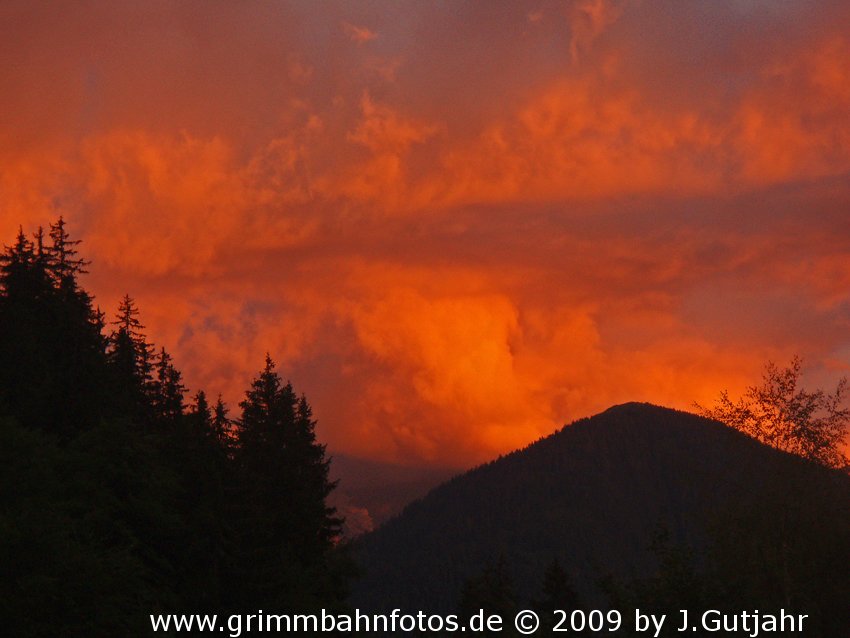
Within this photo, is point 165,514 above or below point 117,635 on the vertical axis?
above

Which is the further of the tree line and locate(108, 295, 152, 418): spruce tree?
locate(108, 295, 152, 418): spruce tree

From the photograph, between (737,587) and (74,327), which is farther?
(74,327)

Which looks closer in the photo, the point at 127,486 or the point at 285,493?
the point at 127,486

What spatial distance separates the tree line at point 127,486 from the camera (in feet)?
96.5

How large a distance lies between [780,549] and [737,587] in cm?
1587

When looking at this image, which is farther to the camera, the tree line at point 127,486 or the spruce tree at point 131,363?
the spruce tree at point 131,363

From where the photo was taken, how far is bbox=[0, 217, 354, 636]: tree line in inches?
1158

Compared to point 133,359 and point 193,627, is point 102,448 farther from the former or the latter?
point 133,359

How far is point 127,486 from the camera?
4069 cm

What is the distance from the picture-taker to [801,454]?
4359 cm

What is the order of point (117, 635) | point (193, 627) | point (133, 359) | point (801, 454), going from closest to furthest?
point (117, 635) < point (193, 627) < point (801, 454) < point (133, 359)

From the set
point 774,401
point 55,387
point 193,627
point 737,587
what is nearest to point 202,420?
point 55,387

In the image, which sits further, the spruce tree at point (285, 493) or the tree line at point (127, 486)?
the spruce tree at point (285, 493)

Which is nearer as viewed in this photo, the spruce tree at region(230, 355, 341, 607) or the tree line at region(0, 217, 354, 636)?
the tree line at region(0, 217, 354, 636)
